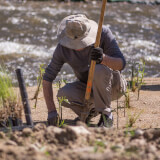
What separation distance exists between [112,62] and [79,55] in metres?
0.39

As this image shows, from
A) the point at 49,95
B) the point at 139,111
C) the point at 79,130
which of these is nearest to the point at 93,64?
the point at 49,95

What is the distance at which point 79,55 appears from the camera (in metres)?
3.79

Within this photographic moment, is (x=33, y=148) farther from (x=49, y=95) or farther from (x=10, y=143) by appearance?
(x=49, y=95)

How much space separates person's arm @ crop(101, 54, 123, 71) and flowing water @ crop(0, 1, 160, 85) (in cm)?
331

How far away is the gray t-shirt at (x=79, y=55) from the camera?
3713mm

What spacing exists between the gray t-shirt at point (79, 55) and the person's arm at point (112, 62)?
0.34 feet

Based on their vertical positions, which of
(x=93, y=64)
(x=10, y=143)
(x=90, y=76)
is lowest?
(x=10, y=143)

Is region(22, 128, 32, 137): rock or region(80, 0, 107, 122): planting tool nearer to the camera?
region(22, 128, 32, 137): rock

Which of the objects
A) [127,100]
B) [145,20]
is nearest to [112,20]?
[145,20]

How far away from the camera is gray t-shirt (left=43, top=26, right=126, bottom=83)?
12.2ft

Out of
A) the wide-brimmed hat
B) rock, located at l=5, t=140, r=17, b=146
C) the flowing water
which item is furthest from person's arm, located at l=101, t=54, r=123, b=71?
the flowing water

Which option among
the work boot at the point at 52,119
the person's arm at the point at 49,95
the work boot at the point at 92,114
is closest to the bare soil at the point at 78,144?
the work boot at the point at 52,119

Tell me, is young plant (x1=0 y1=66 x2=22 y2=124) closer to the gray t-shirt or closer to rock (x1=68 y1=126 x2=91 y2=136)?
the gray t-shirt

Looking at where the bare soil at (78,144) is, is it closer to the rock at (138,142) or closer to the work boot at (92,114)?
the rock at (138,142)
